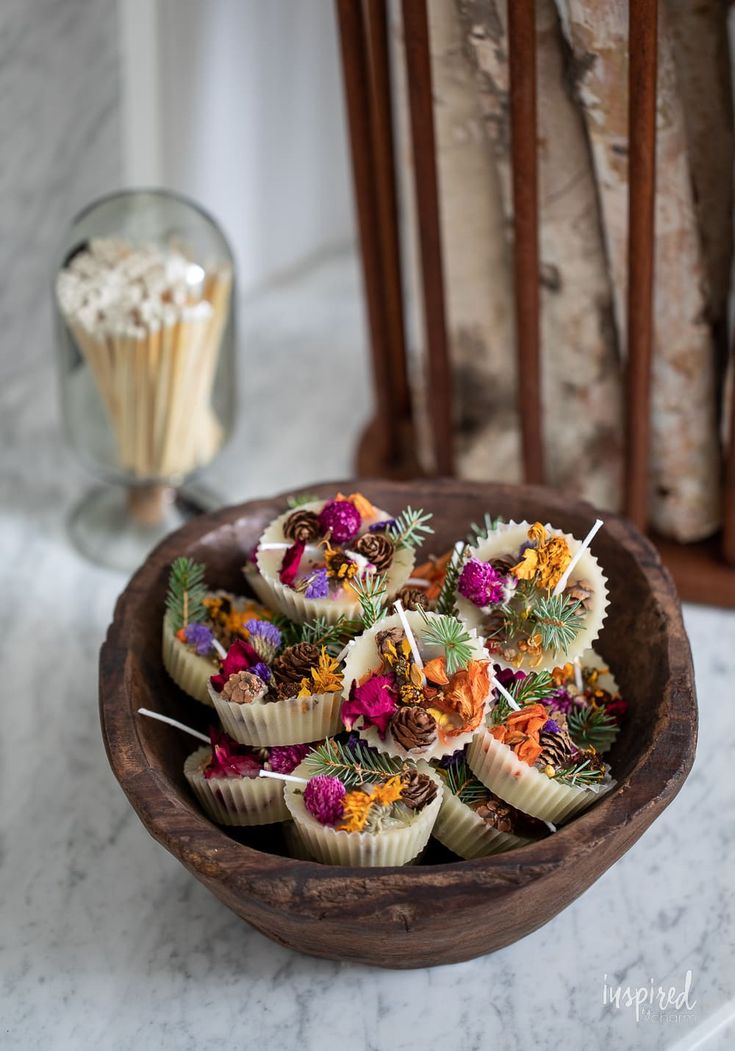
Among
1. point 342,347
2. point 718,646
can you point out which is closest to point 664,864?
point 718,646

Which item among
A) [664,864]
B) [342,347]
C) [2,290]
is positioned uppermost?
[2,290]

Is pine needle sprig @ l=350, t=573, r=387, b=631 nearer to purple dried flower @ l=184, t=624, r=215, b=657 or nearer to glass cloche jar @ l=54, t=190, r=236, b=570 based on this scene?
purple dried flower @ l=184, t=624, r=215, b=657

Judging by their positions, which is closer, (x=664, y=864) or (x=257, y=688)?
(x=257, y=688)

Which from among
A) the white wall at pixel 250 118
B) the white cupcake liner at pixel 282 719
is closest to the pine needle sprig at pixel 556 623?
the white cupcake liner at pixel 282 719

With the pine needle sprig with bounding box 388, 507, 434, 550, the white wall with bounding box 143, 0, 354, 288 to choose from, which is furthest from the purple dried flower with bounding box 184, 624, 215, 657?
the white wall with bounding box 143, 0, 354, 288

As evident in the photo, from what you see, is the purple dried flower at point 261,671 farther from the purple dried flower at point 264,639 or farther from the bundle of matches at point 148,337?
the bundle of matches at point 148,337

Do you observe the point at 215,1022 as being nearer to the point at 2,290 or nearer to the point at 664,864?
the point at 664,864
